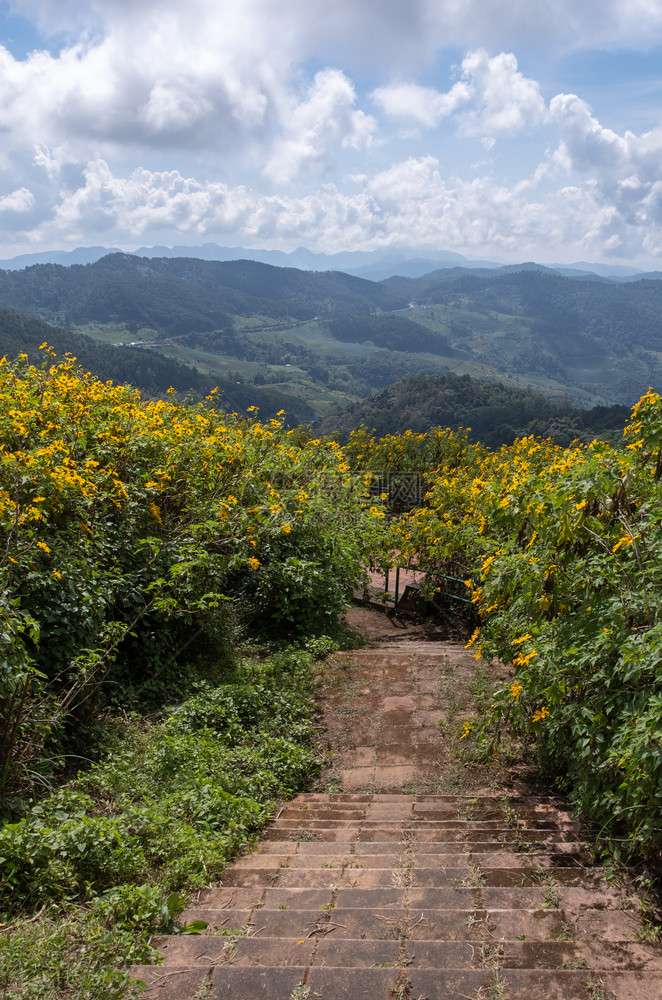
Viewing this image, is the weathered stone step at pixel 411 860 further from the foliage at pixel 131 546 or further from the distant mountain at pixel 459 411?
the distant mountain at pixel 459 411

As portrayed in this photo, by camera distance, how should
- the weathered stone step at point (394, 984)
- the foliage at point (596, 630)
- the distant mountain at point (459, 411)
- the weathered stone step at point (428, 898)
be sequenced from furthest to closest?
1. the distant mountain at point (459, 411)
2. the foliage at point (596, 630)
3. the weathered stone step at point (428, 898)
4. the weathered stone step at point (394, 984)

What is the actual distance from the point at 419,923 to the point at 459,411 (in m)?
85.5

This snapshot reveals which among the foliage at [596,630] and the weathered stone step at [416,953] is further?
the foliage at [596,630]

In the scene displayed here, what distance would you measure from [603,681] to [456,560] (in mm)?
5741

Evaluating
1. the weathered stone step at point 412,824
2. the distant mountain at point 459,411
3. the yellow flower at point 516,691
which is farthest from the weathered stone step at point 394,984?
the distant mountain at point 459,411

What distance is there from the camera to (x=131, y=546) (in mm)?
5703

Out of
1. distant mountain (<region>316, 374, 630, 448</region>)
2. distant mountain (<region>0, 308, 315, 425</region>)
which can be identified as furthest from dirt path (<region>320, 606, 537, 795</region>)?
distant mountain (<region>0, 308, 315, 425</region>)

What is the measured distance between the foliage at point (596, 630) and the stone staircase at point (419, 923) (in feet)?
1.18

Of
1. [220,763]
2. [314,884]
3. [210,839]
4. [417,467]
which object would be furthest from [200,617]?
[417,467]

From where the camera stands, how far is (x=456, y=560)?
9.00 meters

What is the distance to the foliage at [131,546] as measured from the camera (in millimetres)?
4121

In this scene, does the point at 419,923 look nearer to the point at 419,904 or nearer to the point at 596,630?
the point at 419,904

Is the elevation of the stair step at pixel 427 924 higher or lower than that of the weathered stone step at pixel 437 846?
higher

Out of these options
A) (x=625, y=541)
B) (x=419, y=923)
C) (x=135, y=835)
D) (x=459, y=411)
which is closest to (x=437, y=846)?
(x=419, y=923)
